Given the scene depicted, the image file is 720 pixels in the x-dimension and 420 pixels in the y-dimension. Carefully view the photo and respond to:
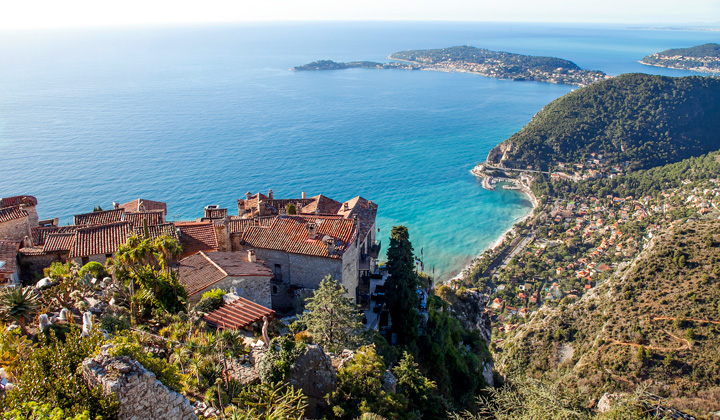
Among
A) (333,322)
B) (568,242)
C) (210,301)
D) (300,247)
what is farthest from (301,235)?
(568,242)

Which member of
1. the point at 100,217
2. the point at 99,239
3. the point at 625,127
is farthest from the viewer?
the point at 625,127

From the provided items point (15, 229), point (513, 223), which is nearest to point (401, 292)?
point (15, 229)

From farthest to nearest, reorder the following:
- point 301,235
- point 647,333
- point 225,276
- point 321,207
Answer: point 647,333
point 321,207
point 301,235
point 225,276

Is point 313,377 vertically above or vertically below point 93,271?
below

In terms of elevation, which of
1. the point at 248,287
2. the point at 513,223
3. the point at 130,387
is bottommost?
the point at 513,223

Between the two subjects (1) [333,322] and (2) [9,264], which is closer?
(1) [333,322]

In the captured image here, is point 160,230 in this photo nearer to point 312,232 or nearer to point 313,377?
point 312,232

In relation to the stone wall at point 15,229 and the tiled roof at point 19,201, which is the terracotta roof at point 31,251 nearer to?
the stone wall at point 15,229
